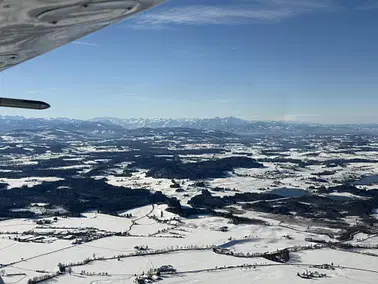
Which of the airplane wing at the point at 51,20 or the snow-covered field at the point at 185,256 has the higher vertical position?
the airplane wing at the point at 51,20

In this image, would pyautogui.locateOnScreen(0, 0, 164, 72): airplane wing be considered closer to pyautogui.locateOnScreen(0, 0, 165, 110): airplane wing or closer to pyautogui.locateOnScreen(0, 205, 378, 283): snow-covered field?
pyautogui.locateOnScreen(0, 0, 165, 110): airplane wing

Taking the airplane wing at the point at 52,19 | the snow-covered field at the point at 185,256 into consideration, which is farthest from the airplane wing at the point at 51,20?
the snow-covered field at the point at 185,256

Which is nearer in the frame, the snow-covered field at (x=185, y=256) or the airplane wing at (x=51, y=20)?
the airplane wing at (x=51, y=20)

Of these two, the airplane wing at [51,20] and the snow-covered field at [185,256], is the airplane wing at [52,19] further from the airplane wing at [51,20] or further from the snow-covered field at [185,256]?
the snow-covered field at [185,256]

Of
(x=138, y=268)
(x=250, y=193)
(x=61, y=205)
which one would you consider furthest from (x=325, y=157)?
(x=138, y=268)

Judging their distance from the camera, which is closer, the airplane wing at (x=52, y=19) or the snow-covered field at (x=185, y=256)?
the airplane wing at (x=52, y=19)

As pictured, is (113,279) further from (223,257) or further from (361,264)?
(361,264)

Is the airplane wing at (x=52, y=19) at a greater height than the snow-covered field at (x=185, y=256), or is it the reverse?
the airplane wing at (x=52, y=19)

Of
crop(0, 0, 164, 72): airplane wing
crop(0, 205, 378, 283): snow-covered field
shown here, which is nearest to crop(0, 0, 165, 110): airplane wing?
crop(0, 0, 164, 72): airplane wing
